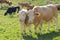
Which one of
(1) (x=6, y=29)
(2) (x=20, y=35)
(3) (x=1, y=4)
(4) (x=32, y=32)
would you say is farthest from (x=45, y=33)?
(3) (x=1, y=4)

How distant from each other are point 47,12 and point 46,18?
401 mm

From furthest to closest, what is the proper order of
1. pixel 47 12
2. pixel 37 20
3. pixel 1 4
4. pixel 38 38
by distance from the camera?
pixel 1 4
pixel 47 12
pixel 37 20
pixel 38 38

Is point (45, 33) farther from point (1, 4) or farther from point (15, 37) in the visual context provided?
point (1, 4)

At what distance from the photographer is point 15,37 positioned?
12.1 metres

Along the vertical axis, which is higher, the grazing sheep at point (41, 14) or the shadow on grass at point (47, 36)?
the grazing sheep at point (41, 14)

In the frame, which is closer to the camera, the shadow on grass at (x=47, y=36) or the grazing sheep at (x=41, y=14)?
the shadow on grass at (x=47, y=36)

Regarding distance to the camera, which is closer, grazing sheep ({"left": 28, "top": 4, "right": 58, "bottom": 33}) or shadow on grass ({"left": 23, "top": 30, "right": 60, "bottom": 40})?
shadow on grass ({"left": 23, "top": 30, "right": 60, "bottom": 40})

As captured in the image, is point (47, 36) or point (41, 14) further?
point (41, 14)

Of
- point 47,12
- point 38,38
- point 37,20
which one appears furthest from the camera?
point 47,12

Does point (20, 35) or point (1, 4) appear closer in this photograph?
point (20, 35)

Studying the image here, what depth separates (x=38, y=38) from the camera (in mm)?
11984

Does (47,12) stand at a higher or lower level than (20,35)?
higher

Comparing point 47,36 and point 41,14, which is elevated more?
point 41,14

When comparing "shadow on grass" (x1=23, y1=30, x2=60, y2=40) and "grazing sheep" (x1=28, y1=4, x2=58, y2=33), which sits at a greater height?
"grazing sheep" (x1=28, y1=4, x2=58, y2=33)
